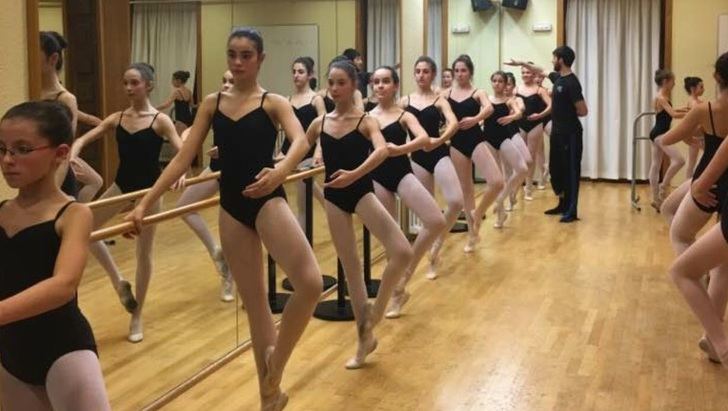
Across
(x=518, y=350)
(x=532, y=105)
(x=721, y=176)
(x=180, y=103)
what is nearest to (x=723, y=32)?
(x=532, y=105)

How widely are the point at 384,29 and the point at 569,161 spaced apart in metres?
2.65

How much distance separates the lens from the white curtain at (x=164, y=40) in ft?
16.0

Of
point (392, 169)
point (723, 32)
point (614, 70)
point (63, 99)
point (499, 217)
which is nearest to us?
point (63, 99)

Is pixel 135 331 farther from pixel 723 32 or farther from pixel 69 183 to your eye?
pixel 723 32

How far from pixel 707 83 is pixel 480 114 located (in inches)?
250

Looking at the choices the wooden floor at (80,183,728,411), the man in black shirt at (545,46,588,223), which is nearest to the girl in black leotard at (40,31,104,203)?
the wooden floor at (80,183,728,411)

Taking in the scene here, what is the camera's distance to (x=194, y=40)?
5578 millimetres

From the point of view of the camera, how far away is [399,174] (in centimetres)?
536

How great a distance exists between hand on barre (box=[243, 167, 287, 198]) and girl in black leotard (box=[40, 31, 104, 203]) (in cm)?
87

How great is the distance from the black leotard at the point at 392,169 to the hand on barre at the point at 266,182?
2.10m

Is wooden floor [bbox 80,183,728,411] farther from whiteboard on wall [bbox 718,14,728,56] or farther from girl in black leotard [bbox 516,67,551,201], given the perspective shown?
whiteboard on wall [bbox 718,14,728,56]

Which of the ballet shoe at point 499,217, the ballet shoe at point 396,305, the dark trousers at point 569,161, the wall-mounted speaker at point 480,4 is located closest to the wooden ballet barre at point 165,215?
the ballet shoe at point 396,305

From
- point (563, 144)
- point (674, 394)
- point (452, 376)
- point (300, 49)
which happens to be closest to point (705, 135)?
point (674, 394)

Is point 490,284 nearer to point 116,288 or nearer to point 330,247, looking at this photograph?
point 330,247
